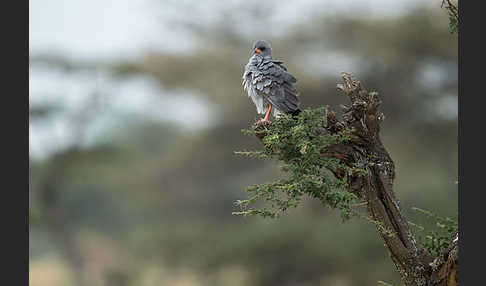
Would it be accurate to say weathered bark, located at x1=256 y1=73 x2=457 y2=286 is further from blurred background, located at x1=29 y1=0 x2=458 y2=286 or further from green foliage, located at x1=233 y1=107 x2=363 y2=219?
blurred background, located at x1=29 y1=0 x2=458 y2=286

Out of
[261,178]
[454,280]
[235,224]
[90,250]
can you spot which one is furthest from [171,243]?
[454,280]

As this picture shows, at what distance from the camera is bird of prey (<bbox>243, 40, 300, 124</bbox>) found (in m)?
3.25

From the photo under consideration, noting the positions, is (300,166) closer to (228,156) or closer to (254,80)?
(254,80)

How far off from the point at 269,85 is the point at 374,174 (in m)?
0.72

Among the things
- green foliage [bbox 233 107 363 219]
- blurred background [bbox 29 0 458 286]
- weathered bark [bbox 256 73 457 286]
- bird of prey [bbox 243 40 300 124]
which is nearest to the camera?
green foliage [bbox 233 107 363 219]

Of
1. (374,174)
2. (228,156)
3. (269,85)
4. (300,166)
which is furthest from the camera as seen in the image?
(228,156)

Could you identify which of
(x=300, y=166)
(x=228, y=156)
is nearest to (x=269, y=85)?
(x=300, y=166)

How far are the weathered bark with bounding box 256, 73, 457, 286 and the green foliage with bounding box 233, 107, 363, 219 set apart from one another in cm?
10

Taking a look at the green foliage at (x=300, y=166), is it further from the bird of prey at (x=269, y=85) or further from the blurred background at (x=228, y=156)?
the blurred background at (x=228, y=156)

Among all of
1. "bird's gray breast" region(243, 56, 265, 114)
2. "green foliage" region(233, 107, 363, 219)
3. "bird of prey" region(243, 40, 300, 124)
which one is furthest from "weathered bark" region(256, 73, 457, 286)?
"bird's gray breast" region(243, 56, 265, 114)

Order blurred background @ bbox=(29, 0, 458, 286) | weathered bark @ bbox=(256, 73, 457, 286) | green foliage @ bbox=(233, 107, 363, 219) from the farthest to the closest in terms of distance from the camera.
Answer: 1. blurred background @ bbox=(29, 0, 458, 286)
2. weathered bark @ bbox=(256, 73, 457, 286)
3. green foliage @ bbox=(233, 107, 363, 219)

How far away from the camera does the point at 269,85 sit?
3.28m

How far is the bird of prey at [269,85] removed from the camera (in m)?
3.25

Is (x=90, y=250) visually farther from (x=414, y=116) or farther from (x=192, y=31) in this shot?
(x=414, y=116)
